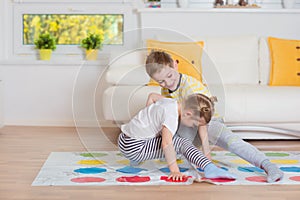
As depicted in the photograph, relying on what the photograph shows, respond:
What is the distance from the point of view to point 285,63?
3.88 m

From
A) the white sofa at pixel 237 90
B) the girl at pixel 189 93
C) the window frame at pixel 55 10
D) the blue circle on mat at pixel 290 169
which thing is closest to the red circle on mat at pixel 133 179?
the girl at pixel 189 93

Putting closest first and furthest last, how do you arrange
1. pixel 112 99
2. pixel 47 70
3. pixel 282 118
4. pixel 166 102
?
pixel 166 102 → pixel 112 99 → pixel 282 118 → pixel 47 70

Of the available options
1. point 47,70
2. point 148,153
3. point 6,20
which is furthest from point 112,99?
point 6,20

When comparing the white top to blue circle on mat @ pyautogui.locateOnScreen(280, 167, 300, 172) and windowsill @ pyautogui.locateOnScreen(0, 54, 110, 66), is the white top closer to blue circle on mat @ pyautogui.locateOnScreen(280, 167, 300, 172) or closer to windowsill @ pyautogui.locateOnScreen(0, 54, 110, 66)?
blue circle on mat @ pyautogui.locateOnScreen(280, 167, 300, 172)

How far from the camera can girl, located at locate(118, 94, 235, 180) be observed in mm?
2389

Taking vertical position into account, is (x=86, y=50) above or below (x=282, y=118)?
above

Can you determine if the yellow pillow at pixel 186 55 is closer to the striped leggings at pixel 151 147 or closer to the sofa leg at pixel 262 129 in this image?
the sofa leg at pixel 262 129

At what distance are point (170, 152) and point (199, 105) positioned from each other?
0.80ft

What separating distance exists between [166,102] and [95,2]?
2.28 meters

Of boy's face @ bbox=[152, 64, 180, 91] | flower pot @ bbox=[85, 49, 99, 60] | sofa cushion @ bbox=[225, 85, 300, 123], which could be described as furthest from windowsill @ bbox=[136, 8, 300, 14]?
boy's face @ bbox=[152, 64, 180, 91]

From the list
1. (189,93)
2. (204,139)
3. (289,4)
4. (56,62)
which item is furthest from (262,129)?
(56,62)

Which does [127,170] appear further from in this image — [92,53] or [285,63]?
[92,53]

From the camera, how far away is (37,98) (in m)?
4.35

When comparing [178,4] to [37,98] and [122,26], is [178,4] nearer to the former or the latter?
[122,26]
